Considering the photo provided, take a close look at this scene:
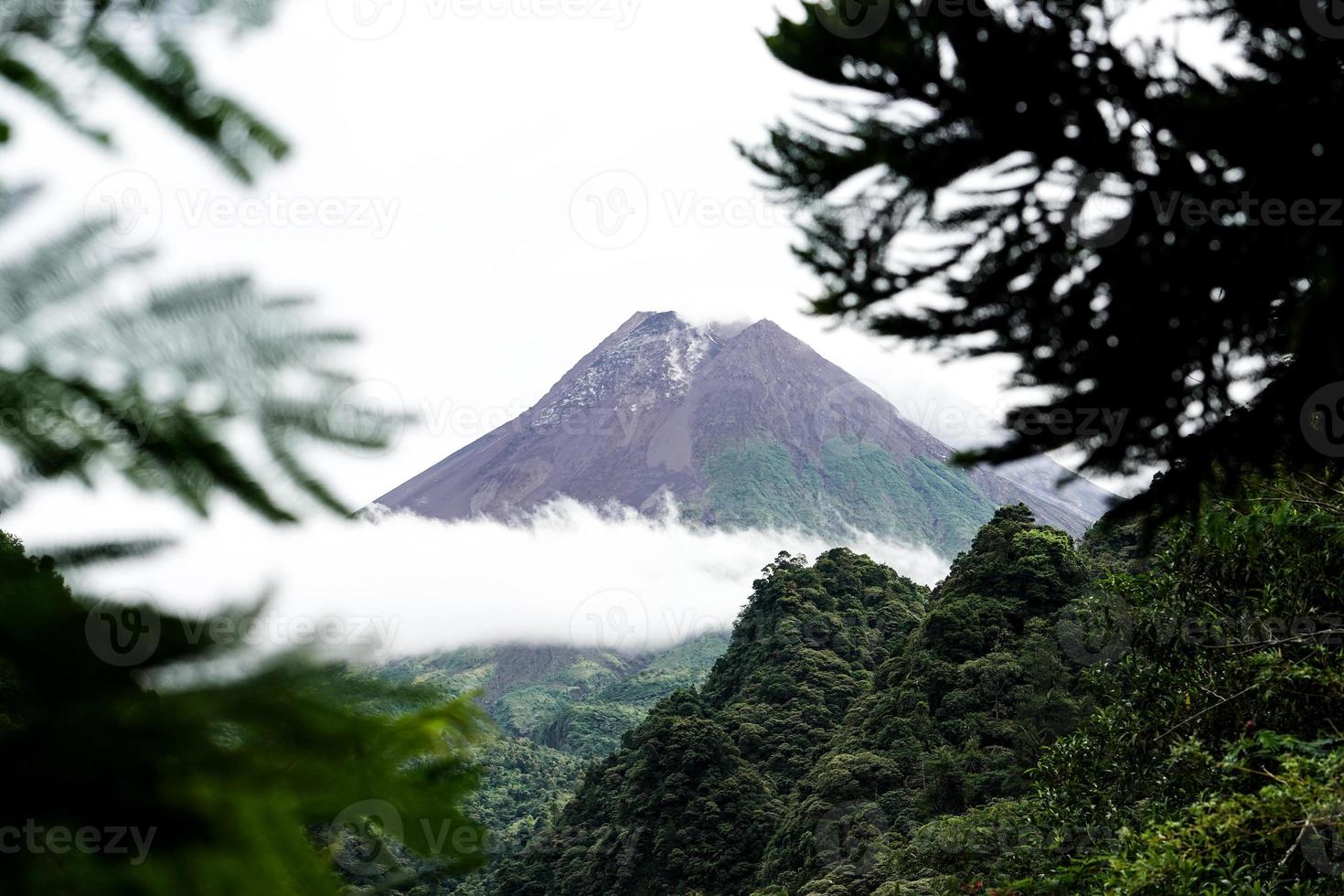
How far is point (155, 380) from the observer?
3.33 ft

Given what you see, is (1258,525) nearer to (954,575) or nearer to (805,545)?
(954,575)

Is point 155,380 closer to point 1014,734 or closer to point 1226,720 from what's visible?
point 1226,720

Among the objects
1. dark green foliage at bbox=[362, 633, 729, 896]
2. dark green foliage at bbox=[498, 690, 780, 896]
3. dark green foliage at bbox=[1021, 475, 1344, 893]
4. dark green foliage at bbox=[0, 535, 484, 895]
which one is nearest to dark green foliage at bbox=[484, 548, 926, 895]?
dark green foliage at bbox=[498, 690, 780, 896]

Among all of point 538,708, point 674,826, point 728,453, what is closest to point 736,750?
point 674,826

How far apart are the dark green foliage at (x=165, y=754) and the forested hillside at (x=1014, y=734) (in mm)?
2508

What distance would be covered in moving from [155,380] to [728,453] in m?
155

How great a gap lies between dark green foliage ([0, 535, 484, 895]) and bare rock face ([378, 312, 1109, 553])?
136 meters

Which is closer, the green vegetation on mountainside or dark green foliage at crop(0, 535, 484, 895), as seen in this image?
dark green foliage at crop(0, 535, 484, 895)

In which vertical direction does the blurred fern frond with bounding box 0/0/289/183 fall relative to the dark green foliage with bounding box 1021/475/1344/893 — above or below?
above

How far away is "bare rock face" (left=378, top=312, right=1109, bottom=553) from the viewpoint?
142 m

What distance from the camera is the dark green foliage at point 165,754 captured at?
80 centimetres

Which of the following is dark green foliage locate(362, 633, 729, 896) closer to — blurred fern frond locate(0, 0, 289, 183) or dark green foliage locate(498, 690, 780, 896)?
blurred fern frond locate(0, 0, 289, 183)

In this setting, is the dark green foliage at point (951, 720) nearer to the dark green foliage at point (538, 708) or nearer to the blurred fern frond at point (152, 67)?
the dark green foliage at point (538, 708)

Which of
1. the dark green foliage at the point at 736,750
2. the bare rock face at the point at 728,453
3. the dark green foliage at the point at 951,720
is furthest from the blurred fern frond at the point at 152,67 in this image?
the bare rock face at the point at 728,453
